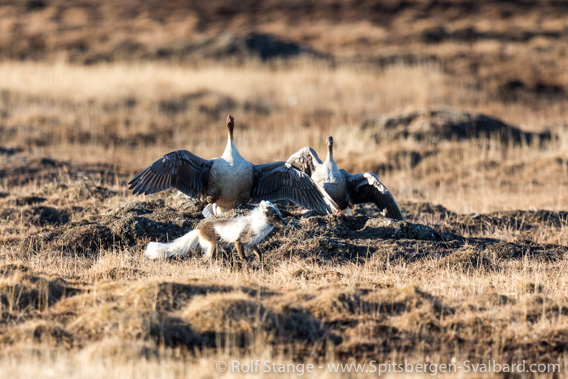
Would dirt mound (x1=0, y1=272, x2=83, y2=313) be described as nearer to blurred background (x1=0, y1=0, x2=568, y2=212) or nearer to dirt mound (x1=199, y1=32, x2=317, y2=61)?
blurred background (x1=0, y1=0, x2=568, y2=212)

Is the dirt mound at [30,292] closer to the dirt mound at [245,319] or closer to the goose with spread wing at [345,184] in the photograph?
the dirt mound at [245,319]

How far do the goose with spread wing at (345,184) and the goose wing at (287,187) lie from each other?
8.7 inches

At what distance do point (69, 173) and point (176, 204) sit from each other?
4072 mm

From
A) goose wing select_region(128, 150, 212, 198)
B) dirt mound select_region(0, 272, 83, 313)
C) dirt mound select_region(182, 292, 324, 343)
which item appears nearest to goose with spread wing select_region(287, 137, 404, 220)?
goose wing select_region(128, 150, 212, 198)

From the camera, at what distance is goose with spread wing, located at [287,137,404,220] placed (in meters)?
9.98

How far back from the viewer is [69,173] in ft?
45.9

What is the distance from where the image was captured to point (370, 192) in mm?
10570

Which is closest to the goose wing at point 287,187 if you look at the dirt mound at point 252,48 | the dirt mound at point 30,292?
the dirt mound at point 30,292

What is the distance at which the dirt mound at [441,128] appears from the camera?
60.4ft

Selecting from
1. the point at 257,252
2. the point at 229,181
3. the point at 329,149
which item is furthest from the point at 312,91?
the point at 257,252

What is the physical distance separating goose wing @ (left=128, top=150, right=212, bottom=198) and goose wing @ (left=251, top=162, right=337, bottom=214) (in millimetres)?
741

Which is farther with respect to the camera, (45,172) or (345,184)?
(45,172)

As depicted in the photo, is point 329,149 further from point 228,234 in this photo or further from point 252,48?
point 252,48

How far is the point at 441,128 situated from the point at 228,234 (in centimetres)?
1176
